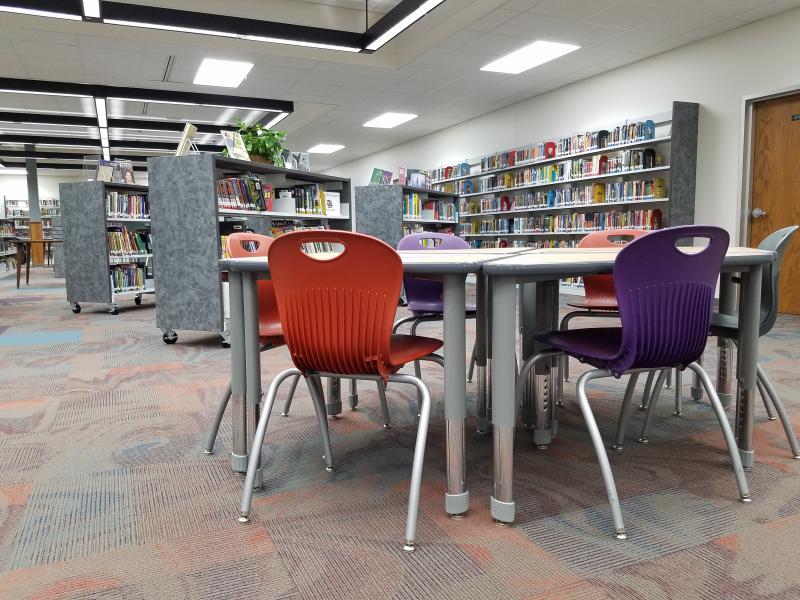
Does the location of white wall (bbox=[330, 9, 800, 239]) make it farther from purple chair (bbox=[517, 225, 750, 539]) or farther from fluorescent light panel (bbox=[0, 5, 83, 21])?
fluorescent light panel (bbox=[0, 5, 83, 21])

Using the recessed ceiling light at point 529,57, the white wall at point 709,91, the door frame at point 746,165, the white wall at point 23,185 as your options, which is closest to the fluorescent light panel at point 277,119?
the recessed ceiling light at point 529,57

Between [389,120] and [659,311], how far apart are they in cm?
896

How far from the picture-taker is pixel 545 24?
18.1ft

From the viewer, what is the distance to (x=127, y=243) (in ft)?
20.4

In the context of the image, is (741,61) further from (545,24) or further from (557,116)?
(557,116)

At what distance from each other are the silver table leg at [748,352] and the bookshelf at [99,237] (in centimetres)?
573

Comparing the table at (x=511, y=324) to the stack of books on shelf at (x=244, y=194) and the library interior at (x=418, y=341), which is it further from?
the stack of books on shelf at (x=244, y=194)

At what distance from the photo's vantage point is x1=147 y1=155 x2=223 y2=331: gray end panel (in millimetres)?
3844

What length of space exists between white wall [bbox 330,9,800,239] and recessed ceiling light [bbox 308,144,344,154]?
534cm

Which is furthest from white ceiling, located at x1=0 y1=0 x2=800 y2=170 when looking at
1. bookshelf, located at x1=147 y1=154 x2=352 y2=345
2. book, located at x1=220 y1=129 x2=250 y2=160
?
bookshelf, located at x1=147 y1=154 x2=352 y2=345

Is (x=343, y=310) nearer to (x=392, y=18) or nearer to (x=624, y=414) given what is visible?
(x=624, y=414)

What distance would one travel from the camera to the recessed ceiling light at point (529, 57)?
6207 mm

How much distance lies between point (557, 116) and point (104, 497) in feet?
24.6

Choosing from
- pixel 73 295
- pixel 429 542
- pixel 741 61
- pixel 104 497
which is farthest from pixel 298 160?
pixel 741 61
